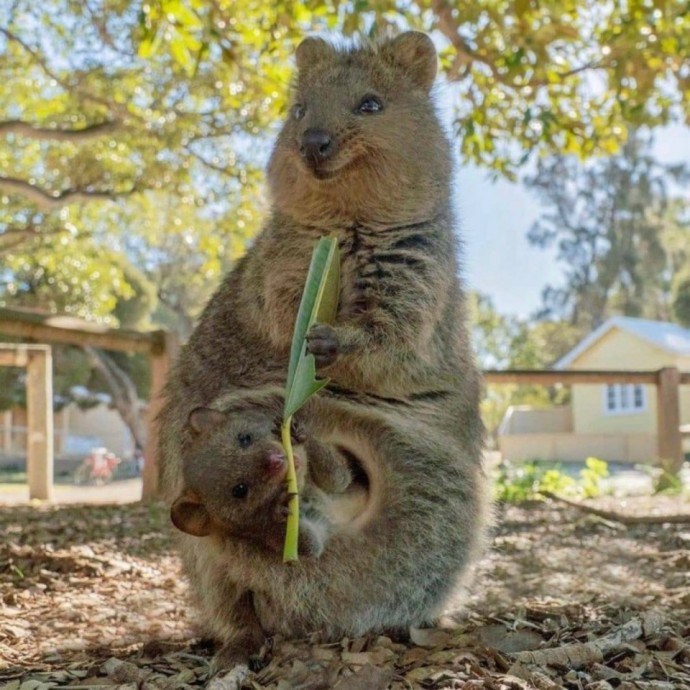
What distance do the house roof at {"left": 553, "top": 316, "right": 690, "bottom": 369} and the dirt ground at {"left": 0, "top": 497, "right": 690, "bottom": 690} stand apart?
21.0m

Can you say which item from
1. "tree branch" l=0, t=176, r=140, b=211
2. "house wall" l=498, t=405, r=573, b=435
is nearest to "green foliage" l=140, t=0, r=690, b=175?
"tree branch" l=0, t=176, r=140, b=211

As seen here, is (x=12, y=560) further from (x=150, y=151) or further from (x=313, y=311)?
(x=150, y=151)

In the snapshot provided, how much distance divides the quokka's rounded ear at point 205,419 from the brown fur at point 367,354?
16 centimetres

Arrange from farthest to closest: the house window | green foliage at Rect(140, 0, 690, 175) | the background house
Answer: the house window
the background house
green foliage at Rect(140, 0, 690, 175)

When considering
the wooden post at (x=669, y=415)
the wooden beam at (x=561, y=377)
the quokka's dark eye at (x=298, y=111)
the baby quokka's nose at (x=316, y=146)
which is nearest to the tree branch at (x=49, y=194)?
the wooden beam at (x=561, y=377)

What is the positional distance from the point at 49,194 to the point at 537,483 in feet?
27.0

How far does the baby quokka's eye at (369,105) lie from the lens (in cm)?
354

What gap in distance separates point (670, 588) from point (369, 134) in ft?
10.7

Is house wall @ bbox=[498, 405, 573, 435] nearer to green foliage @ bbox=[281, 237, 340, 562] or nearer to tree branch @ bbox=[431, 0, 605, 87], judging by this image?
tree branch @ bbox=[431, 0, 605, 87]

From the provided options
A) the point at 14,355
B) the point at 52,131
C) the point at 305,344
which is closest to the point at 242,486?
the point at 305,344

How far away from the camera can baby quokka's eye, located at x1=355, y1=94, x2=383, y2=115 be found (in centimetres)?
354

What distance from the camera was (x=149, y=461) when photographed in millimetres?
7957

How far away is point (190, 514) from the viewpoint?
2777mm

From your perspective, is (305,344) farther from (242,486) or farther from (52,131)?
(52,131)
